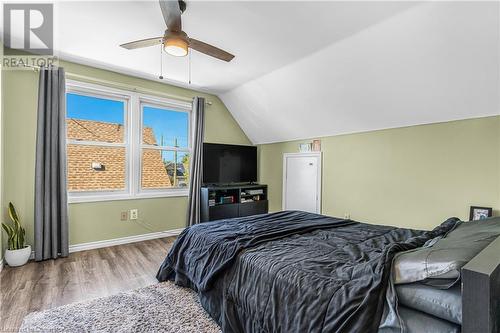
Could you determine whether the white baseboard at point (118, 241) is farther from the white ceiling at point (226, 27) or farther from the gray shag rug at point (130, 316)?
the white ceiling at point (226, 27)

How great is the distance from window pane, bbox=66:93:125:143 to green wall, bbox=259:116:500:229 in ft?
10.4

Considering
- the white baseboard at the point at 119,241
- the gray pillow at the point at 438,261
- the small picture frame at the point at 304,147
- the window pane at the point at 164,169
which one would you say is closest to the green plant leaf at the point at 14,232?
the white baseboard at the point at 119,241

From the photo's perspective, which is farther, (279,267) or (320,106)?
(320,106)

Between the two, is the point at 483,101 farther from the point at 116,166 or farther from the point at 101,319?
the point at 116,166

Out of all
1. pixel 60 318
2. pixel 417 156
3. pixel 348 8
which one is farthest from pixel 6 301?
pixel 417 156

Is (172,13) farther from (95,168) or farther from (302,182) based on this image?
(302,182)

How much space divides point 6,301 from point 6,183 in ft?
4.77

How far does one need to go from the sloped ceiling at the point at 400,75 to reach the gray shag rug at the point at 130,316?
8.81 ft

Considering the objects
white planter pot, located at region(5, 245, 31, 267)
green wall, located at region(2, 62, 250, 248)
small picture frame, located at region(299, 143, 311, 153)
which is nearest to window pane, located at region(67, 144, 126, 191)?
green wall, located at region(2, 62, 250, 248)

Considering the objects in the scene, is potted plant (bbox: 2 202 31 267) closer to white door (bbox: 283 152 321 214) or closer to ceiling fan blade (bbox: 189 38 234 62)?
ceiling fan blade (bbox: 189 38 234 62)

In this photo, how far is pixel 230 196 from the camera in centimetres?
434

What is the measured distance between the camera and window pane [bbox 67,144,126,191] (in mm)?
3324

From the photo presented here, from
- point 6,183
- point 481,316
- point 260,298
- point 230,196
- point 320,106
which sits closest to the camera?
point 481,316

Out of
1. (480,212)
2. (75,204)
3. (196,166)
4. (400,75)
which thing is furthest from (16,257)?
(480,212)
